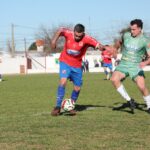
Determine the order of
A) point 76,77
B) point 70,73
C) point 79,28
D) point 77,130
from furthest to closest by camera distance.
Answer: point 76,77
point 70,73
point 79,28
point 77,130

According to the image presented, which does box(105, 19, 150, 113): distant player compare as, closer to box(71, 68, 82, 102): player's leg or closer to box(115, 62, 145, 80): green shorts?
box(115, 62, 145, 80): green shorts

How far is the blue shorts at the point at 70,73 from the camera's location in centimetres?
1116

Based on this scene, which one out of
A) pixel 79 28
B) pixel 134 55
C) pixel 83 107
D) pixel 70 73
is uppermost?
pixel 79 28

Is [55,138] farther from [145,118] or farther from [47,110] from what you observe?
[47,110]

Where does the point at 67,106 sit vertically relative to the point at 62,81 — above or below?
below

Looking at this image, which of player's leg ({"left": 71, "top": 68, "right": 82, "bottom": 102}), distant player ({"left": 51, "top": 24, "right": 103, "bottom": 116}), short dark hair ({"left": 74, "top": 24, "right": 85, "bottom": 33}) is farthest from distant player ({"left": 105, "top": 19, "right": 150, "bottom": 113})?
short dark hair ({"left": 74, "top": 24, "right": 85, "bottom": 33})

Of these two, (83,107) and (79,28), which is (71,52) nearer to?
(79,28)

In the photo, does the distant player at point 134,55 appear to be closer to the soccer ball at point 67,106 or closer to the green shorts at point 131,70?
the green shorts at point 131,70

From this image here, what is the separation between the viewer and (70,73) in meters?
11.3

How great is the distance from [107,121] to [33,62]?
77056mm

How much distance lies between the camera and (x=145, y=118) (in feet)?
32.3

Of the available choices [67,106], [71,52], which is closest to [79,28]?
[71,52]

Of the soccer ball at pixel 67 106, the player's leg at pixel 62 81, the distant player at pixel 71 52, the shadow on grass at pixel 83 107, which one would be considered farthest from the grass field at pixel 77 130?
the distant player at pixel 71 52

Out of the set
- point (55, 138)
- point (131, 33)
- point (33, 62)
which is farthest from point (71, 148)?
point (33, 62)
